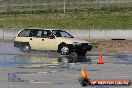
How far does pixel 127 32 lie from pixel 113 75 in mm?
18445

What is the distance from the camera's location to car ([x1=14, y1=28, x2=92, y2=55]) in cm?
2731

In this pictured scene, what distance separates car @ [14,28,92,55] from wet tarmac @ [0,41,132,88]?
0.70m

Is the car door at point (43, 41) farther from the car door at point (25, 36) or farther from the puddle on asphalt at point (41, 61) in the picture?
the puddle on asphalt at point (41, 61)

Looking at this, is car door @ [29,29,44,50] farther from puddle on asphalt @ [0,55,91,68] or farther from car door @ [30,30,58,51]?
puddle on asphalt @ [0,55,91,68]

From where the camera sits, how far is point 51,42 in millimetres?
27844

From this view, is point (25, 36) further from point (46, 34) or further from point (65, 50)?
point (65, 50)

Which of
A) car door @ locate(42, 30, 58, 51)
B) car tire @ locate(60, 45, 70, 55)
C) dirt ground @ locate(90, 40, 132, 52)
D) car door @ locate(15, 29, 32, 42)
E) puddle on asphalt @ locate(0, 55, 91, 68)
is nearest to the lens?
puddle on asphalt @ locate(0, 55, 91, 68)

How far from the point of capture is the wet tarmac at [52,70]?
1597cm

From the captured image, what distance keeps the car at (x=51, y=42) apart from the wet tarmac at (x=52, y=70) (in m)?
0.70

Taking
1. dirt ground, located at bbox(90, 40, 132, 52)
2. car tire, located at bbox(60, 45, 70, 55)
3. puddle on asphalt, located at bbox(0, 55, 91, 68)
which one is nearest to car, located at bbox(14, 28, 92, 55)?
car tire, located at bbox(60, 45, 70, 55)

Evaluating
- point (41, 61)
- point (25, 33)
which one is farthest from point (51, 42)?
point (41, 61)

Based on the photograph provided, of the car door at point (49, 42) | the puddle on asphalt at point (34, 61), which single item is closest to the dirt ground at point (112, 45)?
the car door at point (49, 42)

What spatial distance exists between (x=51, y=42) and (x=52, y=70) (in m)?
8.38

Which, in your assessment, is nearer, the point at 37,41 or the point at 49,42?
the point at 49,42
